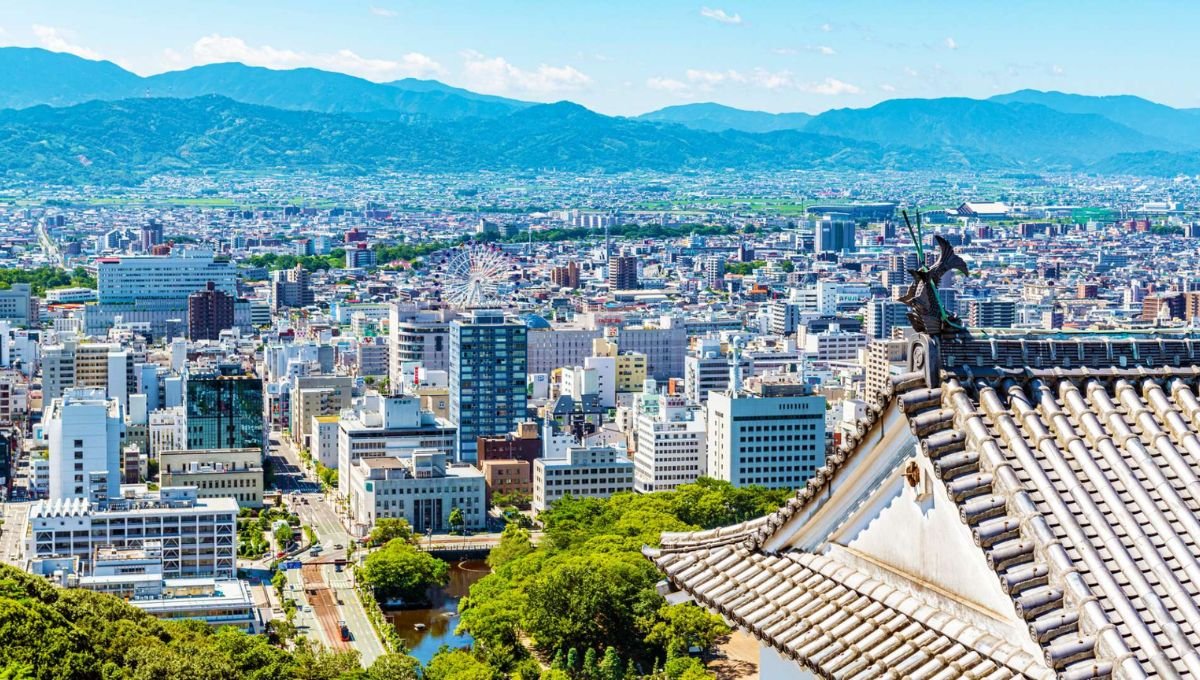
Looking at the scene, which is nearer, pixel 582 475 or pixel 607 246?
pixel 582 475

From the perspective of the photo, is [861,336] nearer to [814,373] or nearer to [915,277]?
[814,373]

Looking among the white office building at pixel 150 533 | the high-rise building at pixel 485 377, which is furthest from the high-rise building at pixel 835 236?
the white office building at pixel 150 533

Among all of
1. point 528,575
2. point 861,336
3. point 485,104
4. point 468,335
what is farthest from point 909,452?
point 485,104

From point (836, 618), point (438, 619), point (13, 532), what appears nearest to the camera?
point (836, 618)

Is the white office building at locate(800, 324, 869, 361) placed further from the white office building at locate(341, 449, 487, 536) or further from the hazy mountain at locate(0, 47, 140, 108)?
the hazy mountain at locate(0, 47, 140, 108)

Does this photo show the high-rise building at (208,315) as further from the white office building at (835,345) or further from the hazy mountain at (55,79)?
the hazy mountain at (55,79)

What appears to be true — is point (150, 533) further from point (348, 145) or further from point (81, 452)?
point (348, 145)

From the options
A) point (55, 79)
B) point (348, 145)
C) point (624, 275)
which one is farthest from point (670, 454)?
point (55, 79)
